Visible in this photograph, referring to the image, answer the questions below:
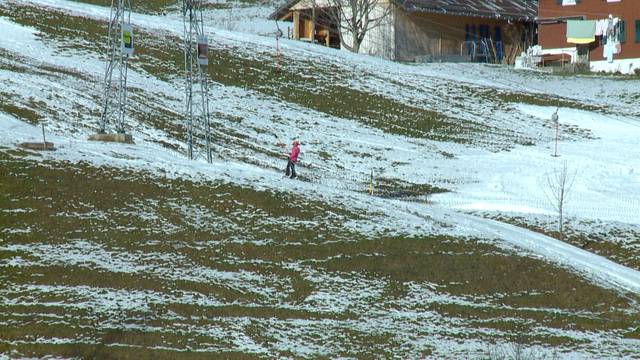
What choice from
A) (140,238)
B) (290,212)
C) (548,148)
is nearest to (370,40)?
(548,148)

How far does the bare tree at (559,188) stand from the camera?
37156 mm

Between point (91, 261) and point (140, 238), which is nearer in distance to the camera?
point (91, 261)

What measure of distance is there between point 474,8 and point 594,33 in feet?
35.1

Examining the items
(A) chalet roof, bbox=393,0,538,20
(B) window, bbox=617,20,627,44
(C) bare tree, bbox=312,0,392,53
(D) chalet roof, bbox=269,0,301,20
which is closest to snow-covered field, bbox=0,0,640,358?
(B) window, bbox=617,20,627,44

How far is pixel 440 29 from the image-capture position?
256ft

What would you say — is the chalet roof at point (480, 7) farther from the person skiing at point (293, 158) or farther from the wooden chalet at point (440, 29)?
the person skiing at point (293, 158)

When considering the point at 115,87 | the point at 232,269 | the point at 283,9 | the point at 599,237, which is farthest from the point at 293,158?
the point at 283,9

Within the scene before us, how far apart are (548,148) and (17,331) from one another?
34.4 metres

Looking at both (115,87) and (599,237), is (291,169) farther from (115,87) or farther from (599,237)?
(115,87)

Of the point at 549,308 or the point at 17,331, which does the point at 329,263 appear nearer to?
the point at 549,308

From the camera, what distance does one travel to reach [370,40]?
77.2m

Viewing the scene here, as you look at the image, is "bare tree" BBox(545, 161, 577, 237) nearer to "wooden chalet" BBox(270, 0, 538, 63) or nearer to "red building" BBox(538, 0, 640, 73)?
"red building" BBox(538, 0, 640, 73)

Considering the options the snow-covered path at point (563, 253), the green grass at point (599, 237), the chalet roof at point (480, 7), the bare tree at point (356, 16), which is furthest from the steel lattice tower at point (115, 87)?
the chalet roof at point (480, 7)

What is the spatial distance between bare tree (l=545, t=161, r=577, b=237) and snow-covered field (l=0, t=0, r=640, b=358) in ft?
1.30
